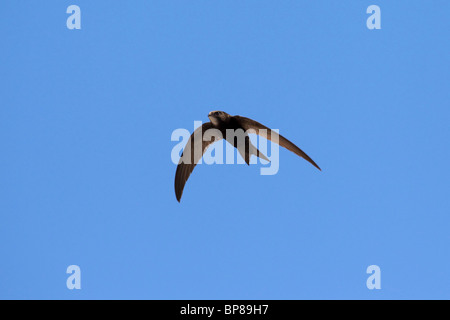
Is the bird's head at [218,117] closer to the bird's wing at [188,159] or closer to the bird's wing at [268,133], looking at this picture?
the bird's wing at [268,133]

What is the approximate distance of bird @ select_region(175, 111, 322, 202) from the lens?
707 cm

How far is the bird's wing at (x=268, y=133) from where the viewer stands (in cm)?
705

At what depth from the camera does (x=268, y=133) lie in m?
7.25

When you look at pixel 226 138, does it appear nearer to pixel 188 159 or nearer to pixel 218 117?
pixel 218 117

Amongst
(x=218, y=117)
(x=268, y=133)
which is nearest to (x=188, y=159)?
(x=218, y=117)

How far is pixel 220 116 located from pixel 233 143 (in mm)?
515

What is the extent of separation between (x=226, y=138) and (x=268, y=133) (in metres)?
0.61

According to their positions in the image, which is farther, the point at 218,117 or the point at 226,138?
the point at 226,138

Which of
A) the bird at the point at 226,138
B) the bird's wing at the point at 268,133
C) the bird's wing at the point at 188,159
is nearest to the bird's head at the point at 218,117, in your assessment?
the bird at the point at 226,138

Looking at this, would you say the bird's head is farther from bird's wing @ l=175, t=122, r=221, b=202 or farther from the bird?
bird's wing @ l=175, t=122, r=221, b=202
